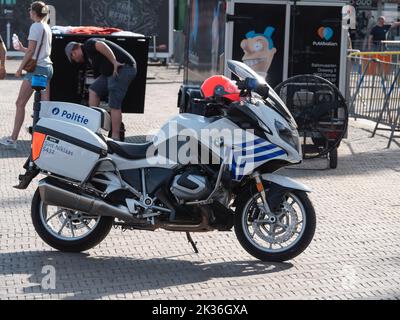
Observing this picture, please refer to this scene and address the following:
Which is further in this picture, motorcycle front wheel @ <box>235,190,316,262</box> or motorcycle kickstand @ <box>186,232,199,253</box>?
motorcycle kickstand @ <box>186,232,199,253</box>

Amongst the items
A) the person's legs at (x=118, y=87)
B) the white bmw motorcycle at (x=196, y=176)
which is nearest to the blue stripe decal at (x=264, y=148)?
the white bmw motorcycle at (x=196, y=176)

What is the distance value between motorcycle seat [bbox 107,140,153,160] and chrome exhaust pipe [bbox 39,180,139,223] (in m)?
0.40

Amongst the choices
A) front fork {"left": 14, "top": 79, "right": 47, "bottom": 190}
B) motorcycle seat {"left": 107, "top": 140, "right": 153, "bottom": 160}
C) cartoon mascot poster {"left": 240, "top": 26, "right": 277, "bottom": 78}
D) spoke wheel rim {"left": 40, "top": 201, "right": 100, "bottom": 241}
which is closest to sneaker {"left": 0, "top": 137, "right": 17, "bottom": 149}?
cartoon mascot poster {"left": 240, "top": 26, "right": 277, "bottom": 78}

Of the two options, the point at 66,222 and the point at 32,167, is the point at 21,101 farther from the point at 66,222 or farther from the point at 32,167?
the point at 66,222

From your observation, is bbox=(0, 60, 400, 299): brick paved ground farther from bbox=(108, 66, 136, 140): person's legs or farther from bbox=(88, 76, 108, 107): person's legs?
bbox=(88, 76, 108, 107): person's legs

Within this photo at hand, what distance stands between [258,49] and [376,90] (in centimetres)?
327

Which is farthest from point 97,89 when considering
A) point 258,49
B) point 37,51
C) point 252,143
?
point 252,143

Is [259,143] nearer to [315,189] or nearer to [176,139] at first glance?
[176,139]

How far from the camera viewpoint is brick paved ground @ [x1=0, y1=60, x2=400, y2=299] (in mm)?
6074

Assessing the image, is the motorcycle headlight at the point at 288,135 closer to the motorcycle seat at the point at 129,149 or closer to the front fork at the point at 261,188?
the front fork at the point at 261,188

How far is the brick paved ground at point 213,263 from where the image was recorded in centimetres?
607

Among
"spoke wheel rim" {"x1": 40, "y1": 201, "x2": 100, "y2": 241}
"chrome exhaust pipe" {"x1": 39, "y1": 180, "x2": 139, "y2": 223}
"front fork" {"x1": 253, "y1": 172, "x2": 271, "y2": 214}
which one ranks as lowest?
"spoke wheel rim" {"x1": 40, "y1": 201, "x2": 100, "y2": 241}

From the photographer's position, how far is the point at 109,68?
36.5ft

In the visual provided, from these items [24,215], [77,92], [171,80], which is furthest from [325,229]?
[171,80]
